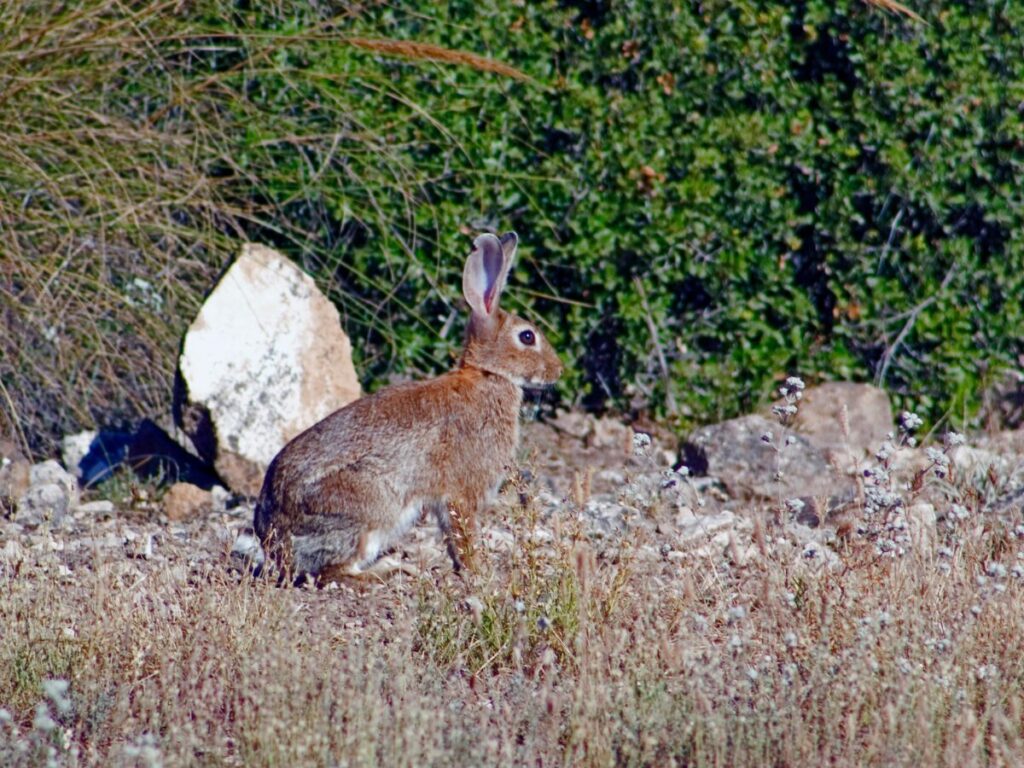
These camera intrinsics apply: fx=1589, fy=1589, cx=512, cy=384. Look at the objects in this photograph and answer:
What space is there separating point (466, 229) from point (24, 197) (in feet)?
7.06

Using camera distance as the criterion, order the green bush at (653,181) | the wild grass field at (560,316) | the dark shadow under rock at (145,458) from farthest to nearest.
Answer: the green bush at (653,181)
the dark shadow under rock at (145,458)
the wild grass field at (560,316)

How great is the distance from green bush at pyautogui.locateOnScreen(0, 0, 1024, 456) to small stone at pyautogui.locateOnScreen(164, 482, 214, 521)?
0.79 m

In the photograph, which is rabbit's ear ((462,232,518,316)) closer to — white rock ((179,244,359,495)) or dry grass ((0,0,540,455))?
dry grass ((0,0,540,455))

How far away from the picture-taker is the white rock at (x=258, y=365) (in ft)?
22.7

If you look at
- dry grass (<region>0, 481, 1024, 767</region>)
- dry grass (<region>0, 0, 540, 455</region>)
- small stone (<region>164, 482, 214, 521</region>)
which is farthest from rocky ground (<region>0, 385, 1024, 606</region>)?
dry grass (<region>0, 0, 540, 455</region>)

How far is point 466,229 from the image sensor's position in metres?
7.98

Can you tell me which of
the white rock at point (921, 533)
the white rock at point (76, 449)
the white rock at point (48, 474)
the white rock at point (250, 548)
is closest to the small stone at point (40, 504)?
the white rock at point (48, 474)

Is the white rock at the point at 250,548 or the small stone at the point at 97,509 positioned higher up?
the white rock at the point at 250,548

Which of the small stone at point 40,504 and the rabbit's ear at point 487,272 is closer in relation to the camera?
the rabbit's ear at point 487,272

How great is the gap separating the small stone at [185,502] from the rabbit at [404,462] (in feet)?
3.55

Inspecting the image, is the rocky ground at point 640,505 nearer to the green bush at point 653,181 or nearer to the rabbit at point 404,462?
the rabbit at point 404,462

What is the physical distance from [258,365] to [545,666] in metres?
2.99

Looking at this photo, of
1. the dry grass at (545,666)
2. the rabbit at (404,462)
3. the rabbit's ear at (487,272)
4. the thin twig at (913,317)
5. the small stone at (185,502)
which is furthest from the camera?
the thin twig at (913,317)

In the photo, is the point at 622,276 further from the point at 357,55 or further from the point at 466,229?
the point at 357,55
